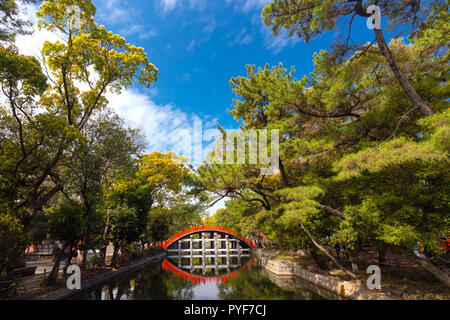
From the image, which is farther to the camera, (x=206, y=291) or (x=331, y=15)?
(x=206, y=291)

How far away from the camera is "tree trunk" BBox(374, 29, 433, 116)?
6.16m

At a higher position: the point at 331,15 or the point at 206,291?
the point at 331,15

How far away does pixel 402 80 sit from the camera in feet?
21.9

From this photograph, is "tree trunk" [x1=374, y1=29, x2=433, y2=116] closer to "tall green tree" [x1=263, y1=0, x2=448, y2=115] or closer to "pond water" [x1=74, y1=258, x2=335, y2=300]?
"tall green tree" [x1=263, y1=0, x2=448, y2=115]

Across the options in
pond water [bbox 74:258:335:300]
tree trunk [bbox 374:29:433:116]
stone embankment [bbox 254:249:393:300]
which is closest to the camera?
tree trunk [bbox 374:29:433:116]

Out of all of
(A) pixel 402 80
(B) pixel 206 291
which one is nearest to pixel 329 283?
(B) pixel 206 291

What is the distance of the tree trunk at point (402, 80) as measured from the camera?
6.16 meters

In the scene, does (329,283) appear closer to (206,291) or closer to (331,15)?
(206,291)

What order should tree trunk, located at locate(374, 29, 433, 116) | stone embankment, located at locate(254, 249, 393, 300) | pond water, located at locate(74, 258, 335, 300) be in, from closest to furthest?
1. tree trunk, located at locate(374, 29, 433, 116)
2. stone embankment, located at locate(254, 249, 393, 300)
3. pond water, located at locate(74, 258, 335, 300)

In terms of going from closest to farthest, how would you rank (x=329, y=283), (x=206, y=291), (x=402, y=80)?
(x=402, y=80)
(x=329, y=283)
(x=206, y=291)

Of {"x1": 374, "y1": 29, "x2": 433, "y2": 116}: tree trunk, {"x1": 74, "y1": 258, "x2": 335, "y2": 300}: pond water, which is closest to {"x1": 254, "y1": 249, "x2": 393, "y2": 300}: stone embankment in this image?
{"x1": 74, "y1": 258, "x2": 335, "y2": 300}: pond water

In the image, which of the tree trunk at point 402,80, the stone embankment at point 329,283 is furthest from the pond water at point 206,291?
the tree trunk at point 402,80

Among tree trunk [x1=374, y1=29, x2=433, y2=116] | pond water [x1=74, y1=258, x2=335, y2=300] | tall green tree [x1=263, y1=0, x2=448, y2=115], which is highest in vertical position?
tall green tree [x1=263, y1=0, x2=448, y2=115]

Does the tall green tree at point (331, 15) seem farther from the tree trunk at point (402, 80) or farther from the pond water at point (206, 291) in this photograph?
the pond water at point (206, 291)
